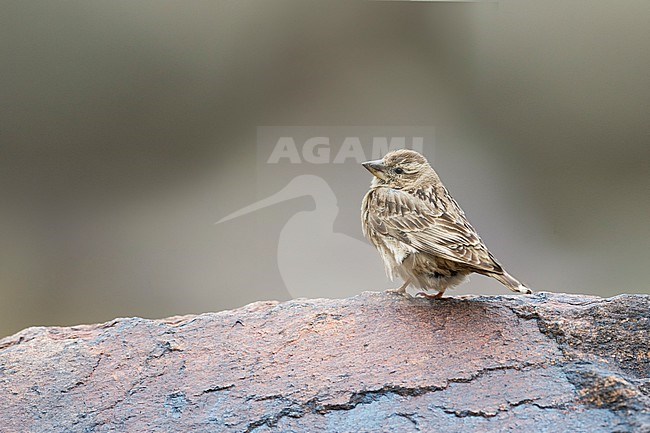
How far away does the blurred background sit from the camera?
3.07m

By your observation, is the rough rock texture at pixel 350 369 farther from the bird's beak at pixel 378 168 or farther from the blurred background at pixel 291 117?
the blurred background at pixel 291 117

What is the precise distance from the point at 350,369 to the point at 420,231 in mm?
634

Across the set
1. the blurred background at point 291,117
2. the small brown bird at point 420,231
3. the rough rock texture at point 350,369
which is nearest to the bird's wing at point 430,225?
the small brown bird at point 420,231

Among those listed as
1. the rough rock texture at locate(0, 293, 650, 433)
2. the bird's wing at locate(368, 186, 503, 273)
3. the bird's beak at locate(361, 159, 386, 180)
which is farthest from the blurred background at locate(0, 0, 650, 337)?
the rough rock texture at locate(0, 293, 650, 433)

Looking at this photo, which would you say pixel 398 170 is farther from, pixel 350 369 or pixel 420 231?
pixel 350 369

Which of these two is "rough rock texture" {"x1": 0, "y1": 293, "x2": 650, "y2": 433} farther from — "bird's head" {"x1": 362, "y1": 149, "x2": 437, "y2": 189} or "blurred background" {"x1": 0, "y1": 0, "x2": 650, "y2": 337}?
"blurred background" {"x1": 0, "y1": 0, "x2": 650, "y2": 337}

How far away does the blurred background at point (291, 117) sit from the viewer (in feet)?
10.1

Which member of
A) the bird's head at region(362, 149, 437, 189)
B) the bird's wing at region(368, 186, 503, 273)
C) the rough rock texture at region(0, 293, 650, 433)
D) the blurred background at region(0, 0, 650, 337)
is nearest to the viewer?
the rough rock texture at region(0, 293, 650, 433)

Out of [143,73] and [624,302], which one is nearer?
[624,302]

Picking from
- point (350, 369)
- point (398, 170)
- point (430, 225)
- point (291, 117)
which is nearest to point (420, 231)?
point (430, 225)

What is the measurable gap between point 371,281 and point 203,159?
1.13 m

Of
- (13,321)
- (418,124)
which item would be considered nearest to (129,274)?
(13,321)

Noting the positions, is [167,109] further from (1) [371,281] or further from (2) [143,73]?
(1) [371,281]

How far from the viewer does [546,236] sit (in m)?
3.26
